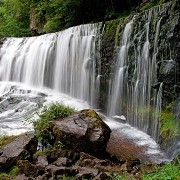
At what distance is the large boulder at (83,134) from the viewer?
784 centimetres

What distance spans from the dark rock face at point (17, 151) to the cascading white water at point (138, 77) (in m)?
3.86

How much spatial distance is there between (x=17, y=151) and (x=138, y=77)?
542cm

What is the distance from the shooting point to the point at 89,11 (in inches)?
811

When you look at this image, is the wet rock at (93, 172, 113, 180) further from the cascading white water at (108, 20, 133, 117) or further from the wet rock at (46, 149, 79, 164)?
the cascading white water at (108, 20, 133, 117)

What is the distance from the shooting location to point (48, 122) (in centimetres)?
845

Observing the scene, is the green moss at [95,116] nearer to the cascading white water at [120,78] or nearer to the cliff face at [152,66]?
the cliff face at [152,66]

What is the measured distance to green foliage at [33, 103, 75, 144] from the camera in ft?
27.1

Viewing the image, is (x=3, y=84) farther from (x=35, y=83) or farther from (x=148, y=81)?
A: (x=148, y=81)

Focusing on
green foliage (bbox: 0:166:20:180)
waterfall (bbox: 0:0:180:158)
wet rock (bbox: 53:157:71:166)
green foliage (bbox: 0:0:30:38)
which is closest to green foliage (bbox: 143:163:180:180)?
wet rock (bbox: 53:157:71:166)

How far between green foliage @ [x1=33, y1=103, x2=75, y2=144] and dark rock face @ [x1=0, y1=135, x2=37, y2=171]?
2.03 ft

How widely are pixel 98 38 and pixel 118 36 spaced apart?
144 centimetres

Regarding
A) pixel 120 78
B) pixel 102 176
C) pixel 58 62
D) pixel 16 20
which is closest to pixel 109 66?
pixel 120 78

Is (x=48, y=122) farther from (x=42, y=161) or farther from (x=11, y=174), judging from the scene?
(x=11, y=174)

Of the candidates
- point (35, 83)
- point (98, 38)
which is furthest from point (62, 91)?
point (98, 38)
